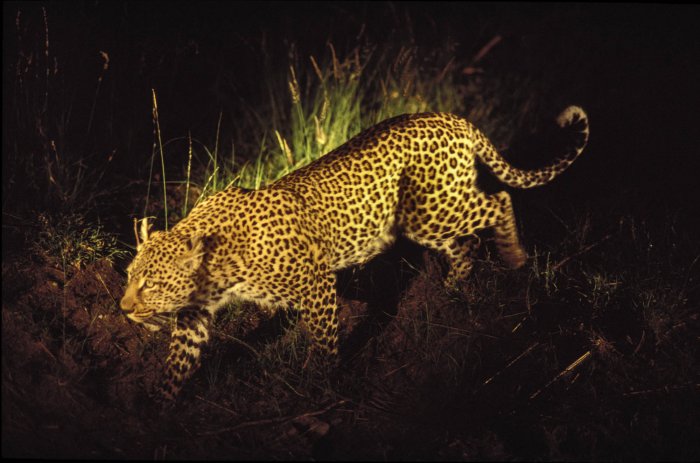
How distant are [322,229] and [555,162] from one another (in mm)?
1976

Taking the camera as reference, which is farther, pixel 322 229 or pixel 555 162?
pixel 555 162

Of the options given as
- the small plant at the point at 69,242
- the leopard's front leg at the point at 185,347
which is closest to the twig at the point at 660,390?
the leopard's front leg at the point at 185,347

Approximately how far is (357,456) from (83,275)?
2.21 m

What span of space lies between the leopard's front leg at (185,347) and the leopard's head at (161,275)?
11.7 inches

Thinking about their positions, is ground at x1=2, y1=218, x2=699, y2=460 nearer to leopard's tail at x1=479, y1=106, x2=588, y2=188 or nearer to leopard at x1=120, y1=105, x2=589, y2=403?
leopard at x1=120, y1=105, x2=589, y2=403

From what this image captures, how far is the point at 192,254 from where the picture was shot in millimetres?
4031

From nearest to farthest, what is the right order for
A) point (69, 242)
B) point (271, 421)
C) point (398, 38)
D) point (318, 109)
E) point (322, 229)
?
1. point (271, 421)
2. point (322, 229)
3. point (69, 242)
4. point (318, 109)
5. point (398, 38)

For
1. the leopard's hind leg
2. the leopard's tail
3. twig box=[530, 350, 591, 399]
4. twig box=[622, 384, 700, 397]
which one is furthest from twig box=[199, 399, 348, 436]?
the leopard's tail

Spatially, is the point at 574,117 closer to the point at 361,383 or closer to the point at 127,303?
the point at 361,383

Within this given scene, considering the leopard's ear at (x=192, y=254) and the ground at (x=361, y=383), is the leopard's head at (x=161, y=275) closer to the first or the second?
the leopard's ear at (x=192, y=254)

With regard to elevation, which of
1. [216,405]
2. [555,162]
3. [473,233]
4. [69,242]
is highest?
[555,162]

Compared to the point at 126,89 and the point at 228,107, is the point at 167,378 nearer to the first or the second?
the point at 126,89

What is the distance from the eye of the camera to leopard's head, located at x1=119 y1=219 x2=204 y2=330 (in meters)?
3.98

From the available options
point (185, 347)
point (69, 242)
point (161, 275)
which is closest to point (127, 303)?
point (161, 275)
